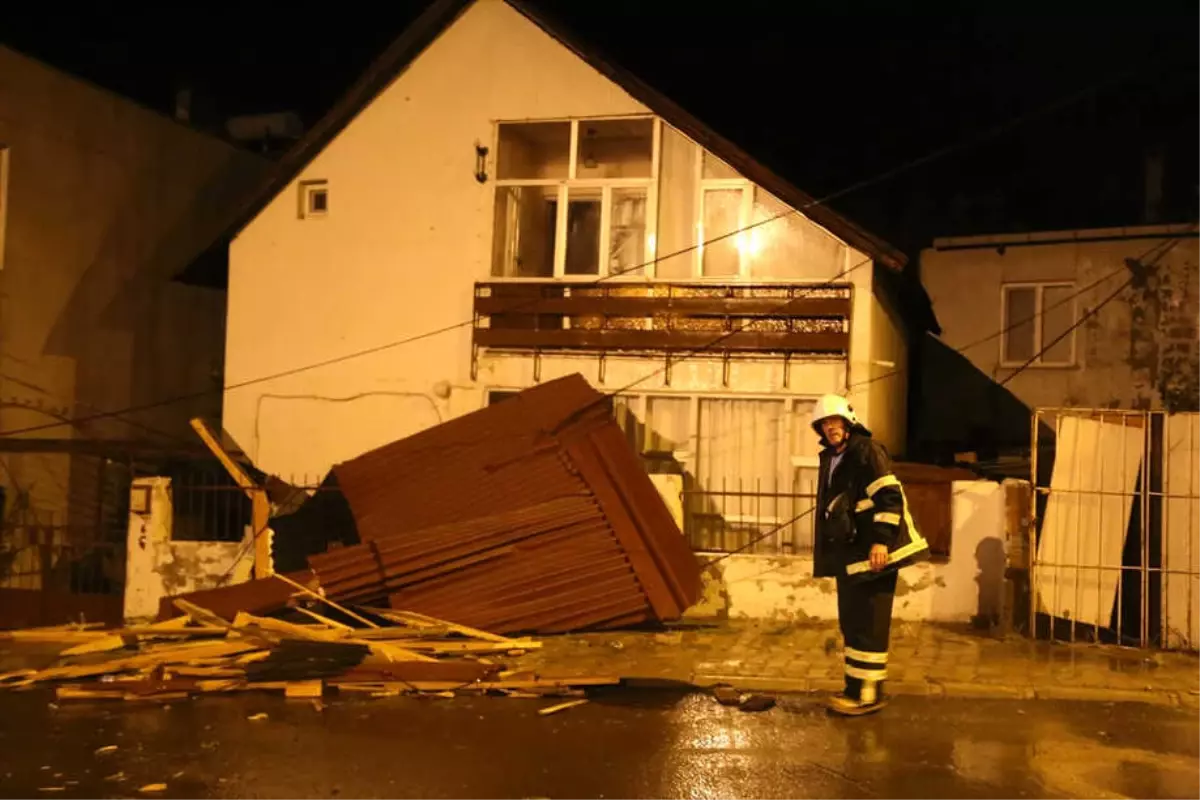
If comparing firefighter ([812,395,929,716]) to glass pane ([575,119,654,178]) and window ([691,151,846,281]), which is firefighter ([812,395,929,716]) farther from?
glass pane ([575,119,654,178])

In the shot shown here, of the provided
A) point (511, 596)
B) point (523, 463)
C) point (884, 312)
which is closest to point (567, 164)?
point (884, 312)

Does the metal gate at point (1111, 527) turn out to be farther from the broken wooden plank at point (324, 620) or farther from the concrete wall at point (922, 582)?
the broken wooden plank at point (324, 620)

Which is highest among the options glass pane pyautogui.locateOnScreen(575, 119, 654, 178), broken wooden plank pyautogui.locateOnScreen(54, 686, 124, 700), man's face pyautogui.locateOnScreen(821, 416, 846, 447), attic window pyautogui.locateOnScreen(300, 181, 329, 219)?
glass pane pyautogui.locateOnScreen(575, 119, 654, 178)

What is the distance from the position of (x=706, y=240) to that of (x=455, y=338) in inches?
118

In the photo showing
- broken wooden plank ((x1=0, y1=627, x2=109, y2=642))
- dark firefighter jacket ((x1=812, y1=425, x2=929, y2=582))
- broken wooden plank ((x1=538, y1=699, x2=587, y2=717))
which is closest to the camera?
dark firefighter jacket ((x1=812, y1=425, x2=929, y2=582))

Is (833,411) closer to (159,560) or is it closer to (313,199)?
(159,560)

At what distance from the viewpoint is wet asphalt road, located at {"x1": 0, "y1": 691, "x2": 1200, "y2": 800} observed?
5.29m

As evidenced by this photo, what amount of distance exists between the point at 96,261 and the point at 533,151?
5.77 metres

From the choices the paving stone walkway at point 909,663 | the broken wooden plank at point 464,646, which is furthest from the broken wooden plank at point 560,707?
the broken wooden plank at point 464,646

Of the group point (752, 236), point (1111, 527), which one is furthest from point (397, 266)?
point (1111, 527)

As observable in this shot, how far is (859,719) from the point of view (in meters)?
6.50

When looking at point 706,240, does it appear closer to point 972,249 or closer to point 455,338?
point 455,338

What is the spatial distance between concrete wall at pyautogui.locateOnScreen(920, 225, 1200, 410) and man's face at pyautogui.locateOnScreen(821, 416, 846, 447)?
1005cm

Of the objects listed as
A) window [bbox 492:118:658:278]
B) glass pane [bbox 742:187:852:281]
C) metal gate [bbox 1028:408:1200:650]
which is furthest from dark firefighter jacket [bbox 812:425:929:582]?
window [bbox 492:118:658:278]
